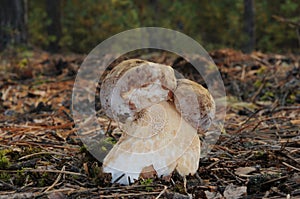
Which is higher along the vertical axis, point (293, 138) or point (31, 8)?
point (31, 8)

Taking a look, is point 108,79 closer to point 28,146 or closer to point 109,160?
point 109,160

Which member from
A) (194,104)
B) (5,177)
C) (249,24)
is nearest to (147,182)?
(194,104)

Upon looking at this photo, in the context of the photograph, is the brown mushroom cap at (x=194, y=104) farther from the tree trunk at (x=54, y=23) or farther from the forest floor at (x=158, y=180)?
the tree trunk at (x=54, y=23)

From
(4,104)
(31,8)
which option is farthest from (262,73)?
(31,8)

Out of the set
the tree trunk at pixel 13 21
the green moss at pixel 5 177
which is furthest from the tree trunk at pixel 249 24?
the green moss at pixel 5 177

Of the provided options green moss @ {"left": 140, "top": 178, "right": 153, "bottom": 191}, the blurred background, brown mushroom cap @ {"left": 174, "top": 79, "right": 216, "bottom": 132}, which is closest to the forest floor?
green moss @ {"left": 140, "top": 178, "right": 153, "bottom": 191}

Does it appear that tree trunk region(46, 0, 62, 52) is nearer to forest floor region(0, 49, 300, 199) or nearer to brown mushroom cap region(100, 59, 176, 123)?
forest floor region(0, 49, 300, 199)
